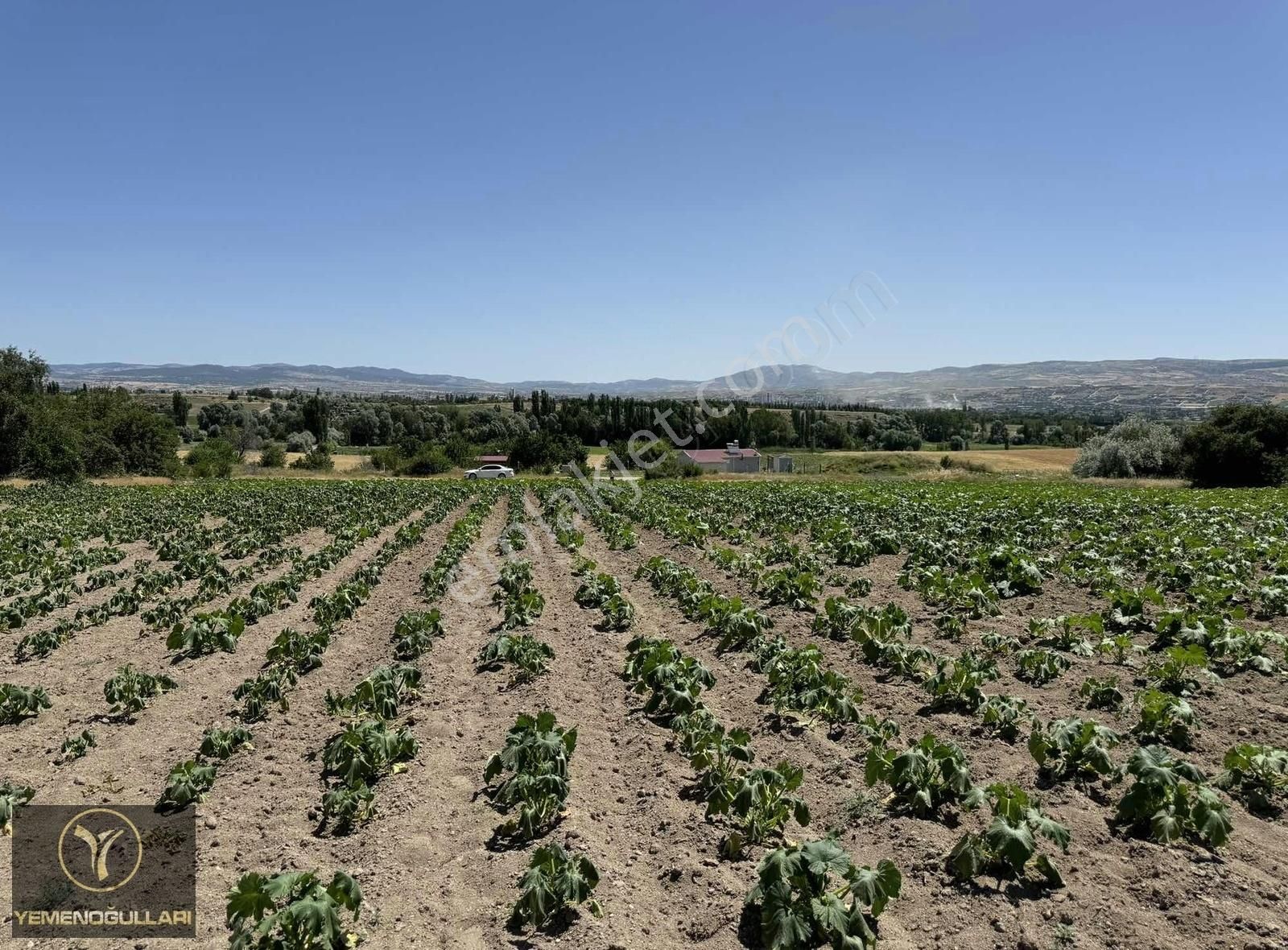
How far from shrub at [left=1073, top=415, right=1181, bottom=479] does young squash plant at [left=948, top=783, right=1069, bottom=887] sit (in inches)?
2548

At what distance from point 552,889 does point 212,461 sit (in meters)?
66.5

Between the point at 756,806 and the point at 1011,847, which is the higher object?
the point at 1011,847

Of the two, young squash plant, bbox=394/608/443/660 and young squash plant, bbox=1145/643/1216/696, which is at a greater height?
young squash plant, bbox=1145/643/1216/696

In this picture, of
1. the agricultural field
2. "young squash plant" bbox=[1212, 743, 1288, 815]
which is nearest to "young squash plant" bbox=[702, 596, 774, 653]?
the agricultural field

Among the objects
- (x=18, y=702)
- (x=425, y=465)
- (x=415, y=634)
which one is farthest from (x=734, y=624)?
(x=425, y=465)

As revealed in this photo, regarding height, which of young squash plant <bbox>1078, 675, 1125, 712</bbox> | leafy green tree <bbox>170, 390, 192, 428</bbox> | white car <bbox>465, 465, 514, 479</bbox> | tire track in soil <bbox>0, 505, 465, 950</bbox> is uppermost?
leafy green tree <bbox>170, 390, 192, 428</bbox>

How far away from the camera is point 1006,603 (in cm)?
1259

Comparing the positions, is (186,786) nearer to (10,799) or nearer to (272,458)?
(10,799)

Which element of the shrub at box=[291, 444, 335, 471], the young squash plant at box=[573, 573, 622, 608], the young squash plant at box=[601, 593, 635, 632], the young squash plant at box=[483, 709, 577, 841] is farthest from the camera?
the shrub at box=[291, 444, 335, 471]

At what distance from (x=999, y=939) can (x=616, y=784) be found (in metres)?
3.31

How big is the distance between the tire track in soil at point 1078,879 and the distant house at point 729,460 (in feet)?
215

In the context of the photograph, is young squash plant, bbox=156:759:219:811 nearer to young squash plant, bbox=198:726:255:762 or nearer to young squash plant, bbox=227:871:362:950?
young squash plant, bbox=198:726:255:762

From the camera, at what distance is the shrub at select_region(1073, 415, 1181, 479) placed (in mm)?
58906

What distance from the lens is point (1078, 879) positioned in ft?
16.0
